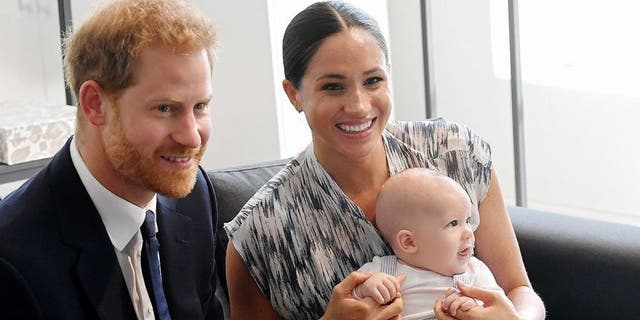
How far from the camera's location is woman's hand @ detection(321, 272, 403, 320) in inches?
76.8

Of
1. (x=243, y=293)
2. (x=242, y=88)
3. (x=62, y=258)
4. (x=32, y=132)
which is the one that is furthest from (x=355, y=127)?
(x=242, y=88)

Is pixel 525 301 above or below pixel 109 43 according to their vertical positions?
below

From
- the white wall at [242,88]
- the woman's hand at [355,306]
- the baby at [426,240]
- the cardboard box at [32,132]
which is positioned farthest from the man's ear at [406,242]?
the white wall at [242,88]

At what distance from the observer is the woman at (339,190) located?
6.66ft

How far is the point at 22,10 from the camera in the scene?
3.62 m

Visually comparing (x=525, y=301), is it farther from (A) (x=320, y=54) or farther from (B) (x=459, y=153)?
(A) (x=320, y=54)

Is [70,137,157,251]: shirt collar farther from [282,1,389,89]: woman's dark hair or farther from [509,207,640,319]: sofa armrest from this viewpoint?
[509,207,640,319]: sofa armrest

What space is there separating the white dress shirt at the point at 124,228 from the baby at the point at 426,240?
17.2 inches

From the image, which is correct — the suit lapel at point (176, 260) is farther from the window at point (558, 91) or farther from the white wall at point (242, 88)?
the window at point (558, 91)

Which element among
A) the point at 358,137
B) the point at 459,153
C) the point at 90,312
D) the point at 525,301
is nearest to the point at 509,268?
the point at 525,301

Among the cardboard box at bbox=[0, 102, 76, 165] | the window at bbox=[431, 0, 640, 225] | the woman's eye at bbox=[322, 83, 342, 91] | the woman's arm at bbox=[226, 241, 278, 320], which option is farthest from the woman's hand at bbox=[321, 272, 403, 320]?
the window at bbox=[431, 0, 640, 225]

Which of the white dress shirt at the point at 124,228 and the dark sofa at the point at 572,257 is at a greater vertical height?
the white dress shirt at the point at 124,228

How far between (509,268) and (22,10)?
2147 mm

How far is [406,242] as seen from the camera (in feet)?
6.76
